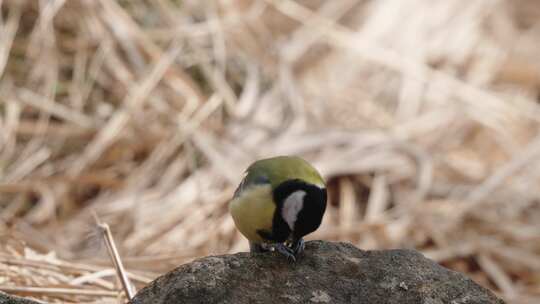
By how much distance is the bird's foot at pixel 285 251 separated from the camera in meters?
1.86

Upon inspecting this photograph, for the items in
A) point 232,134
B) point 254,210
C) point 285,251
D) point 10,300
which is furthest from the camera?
point 232,134

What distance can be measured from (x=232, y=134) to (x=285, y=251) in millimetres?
2427

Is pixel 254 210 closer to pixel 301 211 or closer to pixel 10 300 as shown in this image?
pixel 301 211

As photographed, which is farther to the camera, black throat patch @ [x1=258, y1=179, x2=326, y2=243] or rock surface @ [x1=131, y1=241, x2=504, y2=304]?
black throat patch @ [x1=258, y1=179, x2=326, y2=243]

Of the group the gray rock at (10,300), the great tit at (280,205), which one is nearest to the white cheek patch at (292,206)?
the great tit at (280,205)

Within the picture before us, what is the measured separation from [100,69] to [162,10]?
47cm

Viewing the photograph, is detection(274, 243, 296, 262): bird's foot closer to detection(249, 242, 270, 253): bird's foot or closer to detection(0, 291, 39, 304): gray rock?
detection(249, 242, 270, 253): bird's foot

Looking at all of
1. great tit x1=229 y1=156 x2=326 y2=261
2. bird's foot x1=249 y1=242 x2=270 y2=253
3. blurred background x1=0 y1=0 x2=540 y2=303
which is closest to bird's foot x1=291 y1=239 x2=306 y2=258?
great tit x1=229 y1=156 x2=326 y2=261

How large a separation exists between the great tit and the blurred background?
4.90 ft

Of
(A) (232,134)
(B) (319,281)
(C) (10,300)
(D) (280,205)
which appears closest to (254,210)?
(D) (280,205)

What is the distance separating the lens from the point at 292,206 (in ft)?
6.31

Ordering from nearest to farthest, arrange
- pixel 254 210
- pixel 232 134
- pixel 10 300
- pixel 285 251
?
pixel 10 300 < pixel 285 251 < pixel 254 210 < pixel 232 134

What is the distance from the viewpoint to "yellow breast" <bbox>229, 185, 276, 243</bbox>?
6.50 feet

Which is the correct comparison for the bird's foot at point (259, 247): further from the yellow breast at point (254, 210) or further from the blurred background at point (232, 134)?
the blurred background at point (232, 134)
